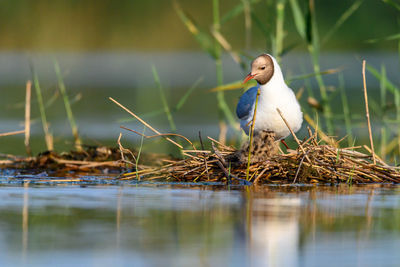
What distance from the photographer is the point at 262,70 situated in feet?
23.4

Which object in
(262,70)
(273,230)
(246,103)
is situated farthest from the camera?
(246,103)

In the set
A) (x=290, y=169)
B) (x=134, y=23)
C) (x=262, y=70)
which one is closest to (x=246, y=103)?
(x=262, y=70)

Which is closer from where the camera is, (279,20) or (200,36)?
(200,36)

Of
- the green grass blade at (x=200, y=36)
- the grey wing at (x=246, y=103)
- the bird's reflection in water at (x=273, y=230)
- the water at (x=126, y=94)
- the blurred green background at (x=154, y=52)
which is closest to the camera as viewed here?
the bird's reflection in water at (x=273, y=230)

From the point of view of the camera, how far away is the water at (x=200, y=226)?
395 centimetres

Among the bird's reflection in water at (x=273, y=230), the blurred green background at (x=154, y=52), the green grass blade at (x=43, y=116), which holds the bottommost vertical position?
the bird's reflection in water at (x=273, y=230)

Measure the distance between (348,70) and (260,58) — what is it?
21.6 metres

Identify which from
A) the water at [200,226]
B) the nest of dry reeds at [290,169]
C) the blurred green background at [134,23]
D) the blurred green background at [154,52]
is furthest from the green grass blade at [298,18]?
the blurred green background at [134,23]

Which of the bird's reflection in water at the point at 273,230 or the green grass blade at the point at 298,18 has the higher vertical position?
the green grass blade at the point at 298,18

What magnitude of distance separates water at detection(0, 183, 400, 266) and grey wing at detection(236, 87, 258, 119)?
114cm

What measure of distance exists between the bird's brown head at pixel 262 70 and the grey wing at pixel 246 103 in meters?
0.24

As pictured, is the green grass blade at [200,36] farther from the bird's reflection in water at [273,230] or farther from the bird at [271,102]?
the bird's reflection in water at [273,230]

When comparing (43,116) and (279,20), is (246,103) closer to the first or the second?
(279,20)

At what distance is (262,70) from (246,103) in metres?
0.45
